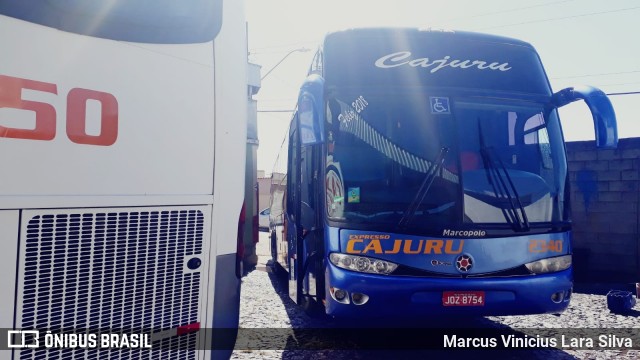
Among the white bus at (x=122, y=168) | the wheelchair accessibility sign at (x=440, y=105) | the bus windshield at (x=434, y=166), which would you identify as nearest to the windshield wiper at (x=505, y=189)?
the bus windshield at (x=434, y=166)

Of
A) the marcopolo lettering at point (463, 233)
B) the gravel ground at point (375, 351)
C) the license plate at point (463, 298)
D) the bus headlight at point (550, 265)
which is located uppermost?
the marcopolo lettering at point (463, 233)

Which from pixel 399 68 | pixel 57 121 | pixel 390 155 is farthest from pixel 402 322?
pixel 57 121

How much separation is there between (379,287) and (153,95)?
257 cm

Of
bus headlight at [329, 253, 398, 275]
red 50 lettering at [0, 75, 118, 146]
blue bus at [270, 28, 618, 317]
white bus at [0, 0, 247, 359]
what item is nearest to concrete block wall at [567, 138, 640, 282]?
blue bus at [270, 28, 618, 317]

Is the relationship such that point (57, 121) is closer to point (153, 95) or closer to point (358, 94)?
point (153, 95)

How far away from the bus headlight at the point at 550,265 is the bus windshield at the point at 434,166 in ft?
1.28

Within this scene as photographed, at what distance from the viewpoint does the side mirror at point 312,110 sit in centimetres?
400

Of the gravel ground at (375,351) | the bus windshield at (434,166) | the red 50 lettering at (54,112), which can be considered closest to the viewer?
the red 50 lettering at (54,112)

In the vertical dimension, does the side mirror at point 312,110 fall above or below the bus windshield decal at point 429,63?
below

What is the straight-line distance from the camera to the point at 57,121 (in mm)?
2338

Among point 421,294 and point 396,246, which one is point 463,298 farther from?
point 396,246
